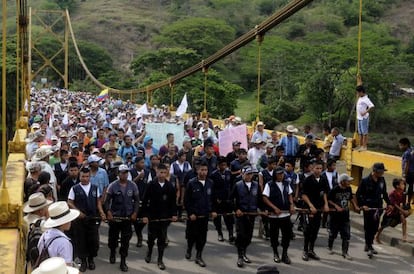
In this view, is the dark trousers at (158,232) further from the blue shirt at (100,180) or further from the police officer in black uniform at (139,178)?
the police officer in black uniform at (139,178)

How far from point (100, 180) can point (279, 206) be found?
2477 millimetres

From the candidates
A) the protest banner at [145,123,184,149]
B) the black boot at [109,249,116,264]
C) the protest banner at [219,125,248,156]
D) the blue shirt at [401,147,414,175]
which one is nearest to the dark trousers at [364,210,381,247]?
the blue shirt at [401,147,414,175]

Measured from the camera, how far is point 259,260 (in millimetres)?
8844

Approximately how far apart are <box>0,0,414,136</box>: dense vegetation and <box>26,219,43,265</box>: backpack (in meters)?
29.1

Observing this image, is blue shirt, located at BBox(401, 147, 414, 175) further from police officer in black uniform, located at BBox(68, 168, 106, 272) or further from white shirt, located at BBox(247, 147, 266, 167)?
police officer in black uniform, located at BBox(68, 168, 106, 272)

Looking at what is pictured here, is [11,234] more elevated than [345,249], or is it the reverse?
[11,234]

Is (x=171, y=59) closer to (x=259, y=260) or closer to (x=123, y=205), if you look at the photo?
(x=259, y=260)

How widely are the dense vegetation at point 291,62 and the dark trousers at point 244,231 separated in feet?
85.1

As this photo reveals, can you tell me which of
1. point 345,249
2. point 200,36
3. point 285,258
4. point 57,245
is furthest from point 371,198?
point 200,36

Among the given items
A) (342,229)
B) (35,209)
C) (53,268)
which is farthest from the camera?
(342,229)

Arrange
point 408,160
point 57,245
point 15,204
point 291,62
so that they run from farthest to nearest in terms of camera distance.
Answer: point 291,62
point 408,160
point 57,245
point 15,204

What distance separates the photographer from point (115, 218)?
8422 mm

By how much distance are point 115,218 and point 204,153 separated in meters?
3.07

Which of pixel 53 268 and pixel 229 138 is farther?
pixel 229 138
